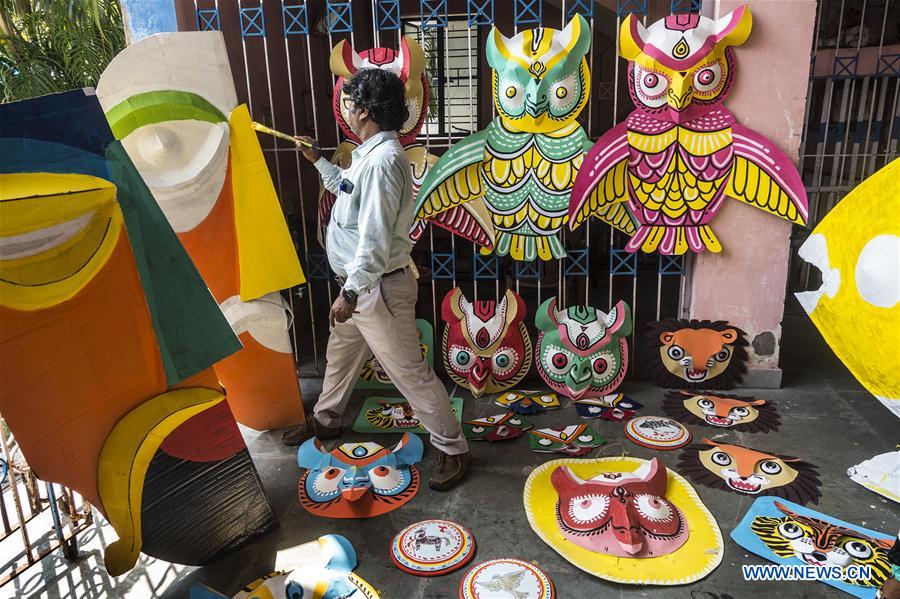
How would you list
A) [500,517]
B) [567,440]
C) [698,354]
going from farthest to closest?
1. [698,354]
2. [567,440]
3. [500,517]

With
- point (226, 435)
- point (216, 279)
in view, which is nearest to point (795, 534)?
point (226, 435)

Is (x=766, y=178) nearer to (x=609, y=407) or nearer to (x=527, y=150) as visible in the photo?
(x=527, y=150)

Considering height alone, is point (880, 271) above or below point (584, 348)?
above

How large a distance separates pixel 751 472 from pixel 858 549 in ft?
1.77

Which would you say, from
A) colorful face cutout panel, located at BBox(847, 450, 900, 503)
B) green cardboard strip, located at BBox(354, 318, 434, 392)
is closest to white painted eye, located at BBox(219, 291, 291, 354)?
green cardboard strip, located at BBox(354, 318, 434, 392)

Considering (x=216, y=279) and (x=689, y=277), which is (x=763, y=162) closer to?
(x=689, y=277)

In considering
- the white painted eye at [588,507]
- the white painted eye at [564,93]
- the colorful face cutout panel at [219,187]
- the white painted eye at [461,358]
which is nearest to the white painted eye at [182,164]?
the colorful face cutout panel at [219,187]

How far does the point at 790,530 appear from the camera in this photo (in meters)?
2.34

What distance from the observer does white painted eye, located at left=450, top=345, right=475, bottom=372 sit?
3.56m

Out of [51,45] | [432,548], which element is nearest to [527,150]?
[432,548]

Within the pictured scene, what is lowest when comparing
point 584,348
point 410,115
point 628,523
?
point 628,523

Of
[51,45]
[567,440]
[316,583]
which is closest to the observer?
[316,583]

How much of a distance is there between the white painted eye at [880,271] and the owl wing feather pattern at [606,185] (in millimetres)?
1564

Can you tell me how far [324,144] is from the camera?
584 centimetres
